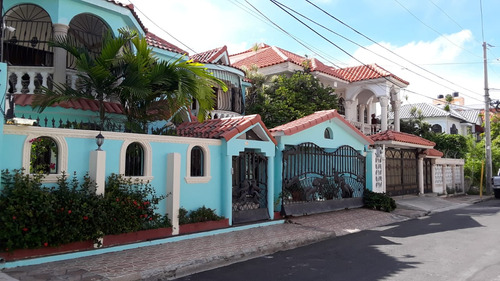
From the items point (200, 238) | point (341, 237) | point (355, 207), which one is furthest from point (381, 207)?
point (200, 238)

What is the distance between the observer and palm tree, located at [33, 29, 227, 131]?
774 cm

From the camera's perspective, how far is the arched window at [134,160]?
765 cm

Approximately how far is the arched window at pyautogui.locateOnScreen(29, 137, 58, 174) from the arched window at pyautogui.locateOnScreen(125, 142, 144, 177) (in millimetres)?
1292

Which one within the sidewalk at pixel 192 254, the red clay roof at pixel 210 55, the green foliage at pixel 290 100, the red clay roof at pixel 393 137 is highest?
the red clay roof at pixel 210 55

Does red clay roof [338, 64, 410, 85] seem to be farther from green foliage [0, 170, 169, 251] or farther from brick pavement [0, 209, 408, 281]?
green foliage [0, 170, 169, 251]

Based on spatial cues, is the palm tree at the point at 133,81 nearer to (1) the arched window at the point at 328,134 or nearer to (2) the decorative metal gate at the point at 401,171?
(1) the arched window at the point at 328,134

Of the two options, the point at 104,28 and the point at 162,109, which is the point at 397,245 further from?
the point at 104,28

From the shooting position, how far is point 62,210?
5973 millimetres

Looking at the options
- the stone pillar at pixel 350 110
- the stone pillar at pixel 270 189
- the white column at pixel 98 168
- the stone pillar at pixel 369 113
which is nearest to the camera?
the white column at pixel 98 168

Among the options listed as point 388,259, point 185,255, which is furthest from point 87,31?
point 388,259

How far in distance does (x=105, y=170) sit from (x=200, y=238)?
2.45 meters

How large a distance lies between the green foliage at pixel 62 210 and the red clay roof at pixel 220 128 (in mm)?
2452

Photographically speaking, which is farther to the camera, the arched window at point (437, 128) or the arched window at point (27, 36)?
the arched window at point (437, 128)

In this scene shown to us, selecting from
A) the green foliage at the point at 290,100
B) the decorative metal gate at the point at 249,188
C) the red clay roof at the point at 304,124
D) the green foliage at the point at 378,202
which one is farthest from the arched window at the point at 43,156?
the green foliage at the point at 378,202
